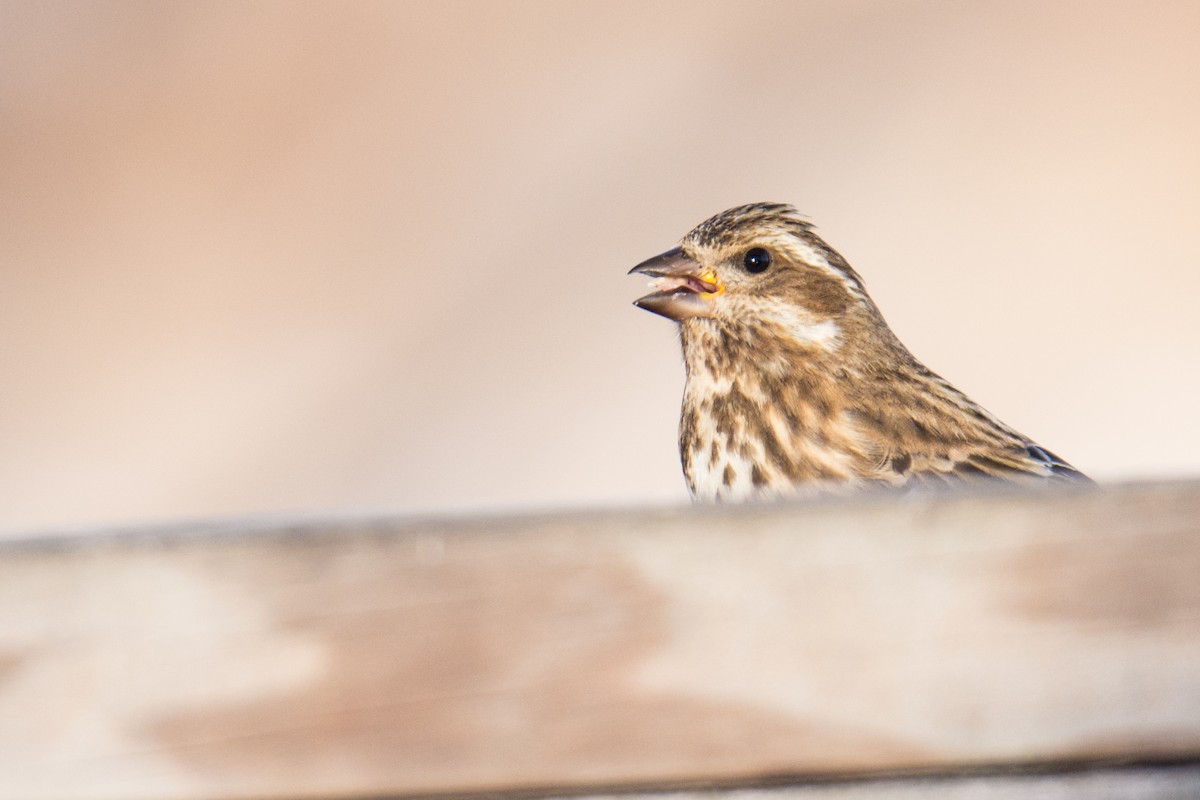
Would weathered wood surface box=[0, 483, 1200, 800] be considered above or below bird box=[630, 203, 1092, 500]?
below

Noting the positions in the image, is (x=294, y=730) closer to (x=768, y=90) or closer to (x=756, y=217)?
(x=756, y=217)

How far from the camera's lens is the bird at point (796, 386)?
149 inches

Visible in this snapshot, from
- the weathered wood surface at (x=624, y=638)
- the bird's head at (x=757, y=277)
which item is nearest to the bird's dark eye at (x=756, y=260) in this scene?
the bird's head at (x=757, y=277)

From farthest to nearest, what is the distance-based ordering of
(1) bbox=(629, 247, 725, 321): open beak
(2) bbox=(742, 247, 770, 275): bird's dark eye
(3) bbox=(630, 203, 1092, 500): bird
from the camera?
(2) bbox=(742, 247, 770, 275): bird's dark eye, (1) bbox=(629, 247, 725, 321): open beak, (3) bbox=(630, 203, 1092, 500): bird

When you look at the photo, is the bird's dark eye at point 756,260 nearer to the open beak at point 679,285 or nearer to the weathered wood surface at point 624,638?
the open beak at point 679,285

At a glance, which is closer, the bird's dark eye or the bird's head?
the bird's head

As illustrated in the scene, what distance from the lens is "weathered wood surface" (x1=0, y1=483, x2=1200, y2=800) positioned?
61.0 inches

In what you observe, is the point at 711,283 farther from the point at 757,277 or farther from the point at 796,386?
the point at 796,386

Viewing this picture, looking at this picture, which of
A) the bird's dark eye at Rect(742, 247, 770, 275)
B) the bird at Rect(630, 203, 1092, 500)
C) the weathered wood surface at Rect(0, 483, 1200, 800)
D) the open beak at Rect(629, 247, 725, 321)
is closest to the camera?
the weathered wood surface at Rect(0, 483, 1200, 800)

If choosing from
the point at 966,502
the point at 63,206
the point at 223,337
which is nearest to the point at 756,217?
the point at 966,502

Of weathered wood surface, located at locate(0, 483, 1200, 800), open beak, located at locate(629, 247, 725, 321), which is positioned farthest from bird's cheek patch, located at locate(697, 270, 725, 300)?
weathered wood surface, located at locate(0, 483, 1200, 800)

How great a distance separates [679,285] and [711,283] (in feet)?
0.30

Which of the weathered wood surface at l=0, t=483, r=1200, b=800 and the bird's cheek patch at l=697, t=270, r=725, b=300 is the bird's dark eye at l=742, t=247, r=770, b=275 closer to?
the bird's cheek patch at l=697, t=270, r=725, b=300

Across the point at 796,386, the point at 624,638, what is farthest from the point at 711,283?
the point at 624,638
